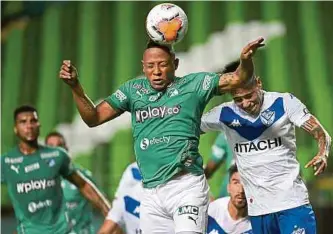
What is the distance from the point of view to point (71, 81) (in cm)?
493

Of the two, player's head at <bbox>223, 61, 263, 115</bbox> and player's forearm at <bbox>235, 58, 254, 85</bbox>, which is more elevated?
player's forearm at <bbox>235, 58, 254, 85</bbox>

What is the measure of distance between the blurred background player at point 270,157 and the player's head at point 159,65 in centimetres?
60

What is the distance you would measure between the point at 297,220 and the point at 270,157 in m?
0.43

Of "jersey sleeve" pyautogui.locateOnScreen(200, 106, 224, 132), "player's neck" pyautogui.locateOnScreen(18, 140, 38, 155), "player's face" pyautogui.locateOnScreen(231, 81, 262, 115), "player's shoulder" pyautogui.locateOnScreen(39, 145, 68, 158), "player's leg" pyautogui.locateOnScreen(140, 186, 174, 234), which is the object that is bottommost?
"player's leg" pyautogui.locateOnScreen(140, 186, 174, 234)

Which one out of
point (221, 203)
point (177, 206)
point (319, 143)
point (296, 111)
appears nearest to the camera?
point (177, 206)

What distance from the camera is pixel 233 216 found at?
604 cm

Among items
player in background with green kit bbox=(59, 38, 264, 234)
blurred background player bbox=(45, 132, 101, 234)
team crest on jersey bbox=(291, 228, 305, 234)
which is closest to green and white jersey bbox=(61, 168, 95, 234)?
blurred background player bbox=(45, 132, 101, 234)

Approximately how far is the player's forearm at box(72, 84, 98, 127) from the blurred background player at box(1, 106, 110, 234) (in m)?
1.74

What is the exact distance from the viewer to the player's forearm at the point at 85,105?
16.5 feet

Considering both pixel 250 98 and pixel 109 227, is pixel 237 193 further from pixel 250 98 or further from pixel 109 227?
pixel 109 227

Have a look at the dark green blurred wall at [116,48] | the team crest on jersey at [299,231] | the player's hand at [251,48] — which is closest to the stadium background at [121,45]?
the dark green blurred wall at [116,48]

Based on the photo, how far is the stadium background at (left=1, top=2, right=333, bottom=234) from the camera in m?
13.8

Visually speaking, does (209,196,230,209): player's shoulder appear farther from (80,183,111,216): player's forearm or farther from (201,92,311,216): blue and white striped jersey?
(80,183,111,216): player's forearm

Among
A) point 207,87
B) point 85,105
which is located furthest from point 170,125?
point 85,105
